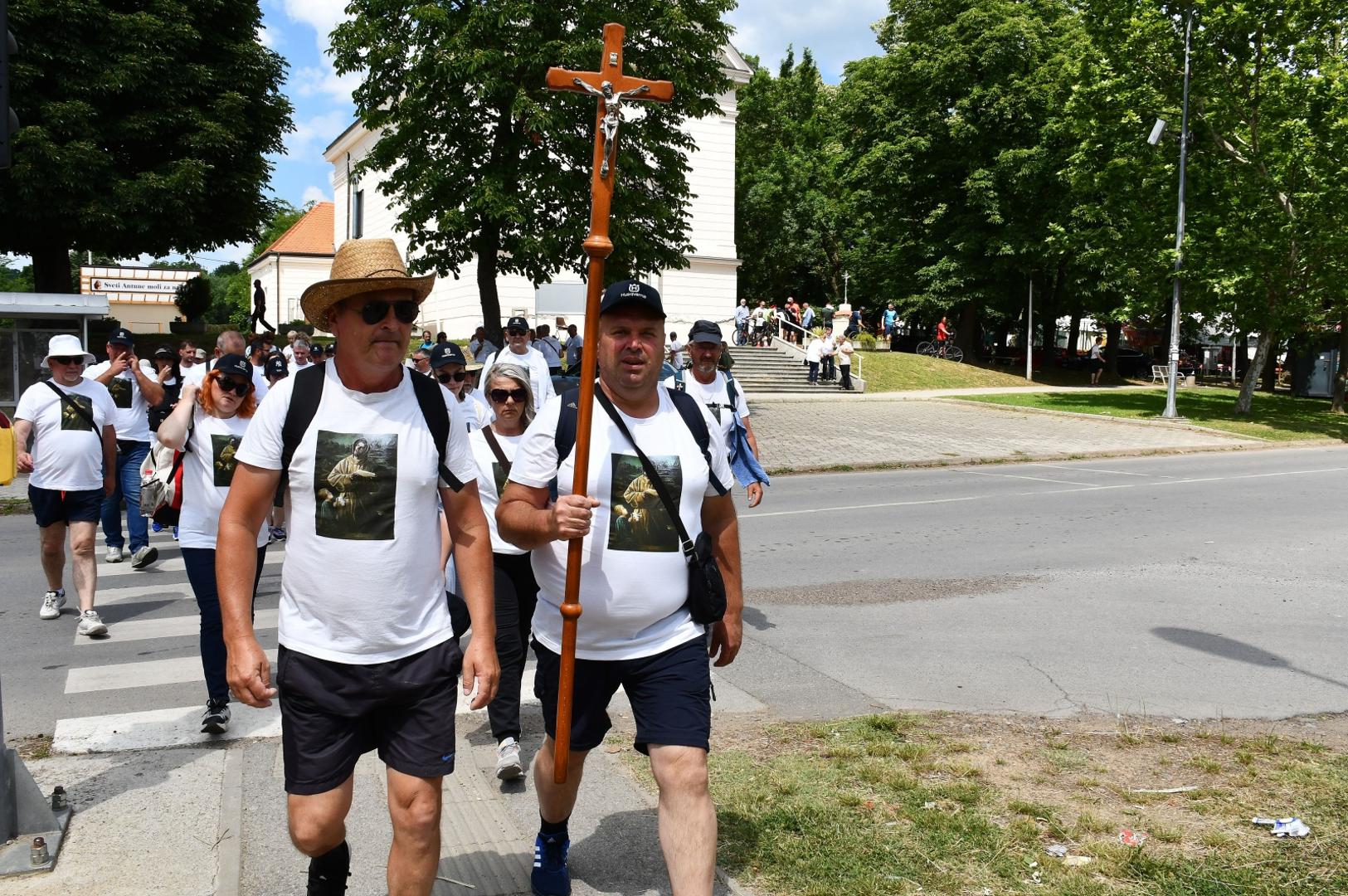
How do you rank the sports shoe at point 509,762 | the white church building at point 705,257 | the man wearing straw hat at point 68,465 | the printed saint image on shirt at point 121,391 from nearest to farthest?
the sports shoe at point 509,762 → the man wearing straw hat at point 68,465 → the printed saint image on shirt at point 121,391 → the white church building at point 705,257

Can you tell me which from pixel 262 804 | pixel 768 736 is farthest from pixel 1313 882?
pixel 262 804

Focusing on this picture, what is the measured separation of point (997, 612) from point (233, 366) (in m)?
5.34

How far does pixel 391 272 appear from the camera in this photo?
314cm

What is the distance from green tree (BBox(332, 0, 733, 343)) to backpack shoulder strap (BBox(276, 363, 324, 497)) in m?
18.1

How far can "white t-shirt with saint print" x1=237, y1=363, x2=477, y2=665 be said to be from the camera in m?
3.04

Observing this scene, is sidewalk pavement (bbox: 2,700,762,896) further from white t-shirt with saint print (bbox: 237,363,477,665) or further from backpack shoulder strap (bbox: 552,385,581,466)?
backpack shoulder strap (bbox: 552,385,581,466)

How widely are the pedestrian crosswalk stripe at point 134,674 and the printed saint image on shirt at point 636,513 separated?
406cm

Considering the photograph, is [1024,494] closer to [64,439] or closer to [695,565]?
[64,439]

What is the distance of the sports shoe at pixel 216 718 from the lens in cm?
540

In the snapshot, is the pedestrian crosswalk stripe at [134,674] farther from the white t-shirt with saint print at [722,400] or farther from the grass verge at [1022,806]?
the grass verge at [1022,806]

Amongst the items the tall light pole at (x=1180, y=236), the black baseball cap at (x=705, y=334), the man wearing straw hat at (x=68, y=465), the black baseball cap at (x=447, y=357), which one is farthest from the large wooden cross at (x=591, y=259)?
the tall light pole at (x=1180, y=236)

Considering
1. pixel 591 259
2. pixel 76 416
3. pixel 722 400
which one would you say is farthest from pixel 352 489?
pixel 76 416

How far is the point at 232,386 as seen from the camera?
5.75 m

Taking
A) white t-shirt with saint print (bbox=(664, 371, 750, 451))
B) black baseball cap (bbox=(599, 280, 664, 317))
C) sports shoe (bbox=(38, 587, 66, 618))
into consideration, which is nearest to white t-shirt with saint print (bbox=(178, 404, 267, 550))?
black baseball cap (bbox=(599, 280, 664, 317))
